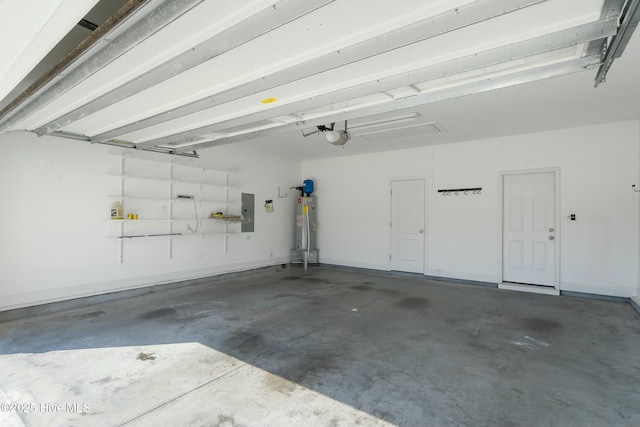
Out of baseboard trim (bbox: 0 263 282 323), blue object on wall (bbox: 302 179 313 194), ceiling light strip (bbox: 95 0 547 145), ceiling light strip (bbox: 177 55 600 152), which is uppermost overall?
ceiling light strip (bbox: 177 55 600 152)

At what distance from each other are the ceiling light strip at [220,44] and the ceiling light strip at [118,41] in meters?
0.30

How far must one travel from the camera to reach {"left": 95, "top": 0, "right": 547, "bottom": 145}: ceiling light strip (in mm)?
1547

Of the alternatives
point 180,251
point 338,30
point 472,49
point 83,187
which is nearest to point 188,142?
point 83,187

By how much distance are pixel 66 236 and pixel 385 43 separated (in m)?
4.68

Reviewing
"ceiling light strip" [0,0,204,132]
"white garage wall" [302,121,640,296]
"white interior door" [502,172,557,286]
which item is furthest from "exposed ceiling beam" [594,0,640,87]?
"white interior door" [502,172,557,286]

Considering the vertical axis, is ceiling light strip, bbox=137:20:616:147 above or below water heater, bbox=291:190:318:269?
above

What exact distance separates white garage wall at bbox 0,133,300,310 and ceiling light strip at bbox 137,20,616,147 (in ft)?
8.88

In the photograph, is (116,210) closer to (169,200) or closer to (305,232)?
(169,200)

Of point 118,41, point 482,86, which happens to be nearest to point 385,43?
point 482,86

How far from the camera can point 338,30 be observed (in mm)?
1796

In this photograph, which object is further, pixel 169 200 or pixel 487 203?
pixel 487 203

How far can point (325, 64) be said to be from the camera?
2.11m

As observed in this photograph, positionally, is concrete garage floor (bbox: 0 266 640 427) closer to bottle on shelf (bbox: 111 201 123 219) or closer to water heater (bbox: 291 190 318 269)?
bottle on shelf (bbox: 111 201 123 219)

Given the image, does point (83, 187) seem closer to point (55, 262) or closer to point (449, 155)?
point (55, 262)
